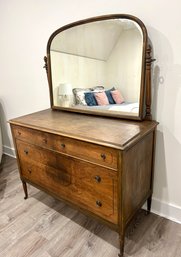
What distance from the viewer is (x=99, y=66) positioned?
165cm

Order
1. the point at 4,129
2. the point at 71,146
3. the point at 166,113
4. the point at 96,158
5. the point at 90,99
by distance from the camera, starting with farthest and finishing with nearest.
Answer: the point at 4,129
the point at 90,99
the point at 166,113
the point at 71,146
the point at 96,158

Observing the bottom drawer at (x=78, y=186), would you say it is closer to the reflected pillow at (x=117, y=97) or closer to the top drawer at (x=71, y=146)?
the top drawer at (x=71, y=146)

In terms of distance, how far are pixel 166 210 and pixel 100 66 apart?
1.36 m

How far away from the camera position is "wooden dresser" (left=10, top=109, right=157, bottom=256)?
122 centimetres

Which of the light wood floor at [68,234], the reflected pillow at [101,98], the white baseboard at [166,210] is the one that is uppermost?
the reflected pillow at [101,98]

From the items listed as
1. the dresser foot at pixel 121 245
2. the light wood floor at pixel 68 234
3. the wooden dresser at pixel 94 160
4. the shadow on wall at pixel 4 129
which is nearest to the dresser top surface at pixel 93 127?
the wooden dresser at pixel 94 160

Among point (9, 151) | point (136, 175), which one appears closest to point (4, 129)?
point (9, 151)

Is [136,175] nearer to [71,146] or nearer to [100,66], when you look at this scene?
[71,146]

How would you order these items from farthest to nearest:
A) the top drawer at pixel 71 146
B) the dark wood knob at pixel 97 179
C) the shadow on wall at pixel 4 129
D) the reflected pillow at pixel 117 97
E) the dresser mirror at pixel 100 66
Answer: the shadow on wall at pixel 4 129, the reflected pillow at pixel 117 97, the dresser mirror at pixel 100 66, the dark wood knob at pixel 97 179, the top drawer at pixel 71 146

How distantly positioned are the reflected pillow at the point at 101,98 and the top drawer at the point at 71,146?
506 millimetres

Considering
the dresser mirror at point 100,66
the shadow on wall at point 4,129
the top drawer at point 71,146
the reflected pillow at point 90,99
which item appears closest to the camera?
the top drawer at point 71,146

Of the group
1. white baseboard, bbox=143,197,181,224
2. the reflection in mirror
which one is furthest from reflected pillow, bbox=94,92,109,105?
white baseboard, bbox=143,197,181,224

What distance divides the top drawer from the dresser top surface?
42mm

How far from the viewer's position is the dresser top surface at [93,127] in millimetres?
1213
